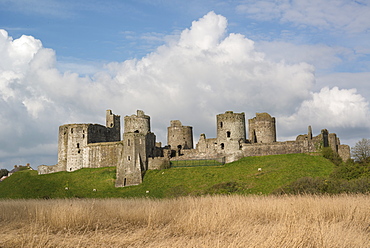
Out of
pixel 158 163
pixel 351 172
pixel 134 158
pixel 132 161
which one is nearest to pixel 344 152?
pixel 351 172

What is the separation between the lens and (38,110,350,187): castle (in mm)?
50906

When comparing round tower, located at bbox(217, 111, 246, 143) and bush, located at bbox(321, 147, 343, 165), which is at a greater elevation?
round tower, located at bbox(217, 111, 246, 143)

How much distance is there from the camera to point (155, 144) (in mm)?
59688

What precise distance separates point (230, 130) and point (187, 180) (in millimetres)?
14075

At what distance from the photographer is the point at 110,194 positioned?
146 ft

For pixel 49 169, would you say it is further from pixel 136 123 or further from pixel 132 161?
pixel 132 161

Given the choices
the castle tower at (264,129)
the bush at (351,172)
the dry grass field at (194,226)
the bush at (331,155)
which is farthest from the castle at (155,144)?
the dry grass field at (194,226)

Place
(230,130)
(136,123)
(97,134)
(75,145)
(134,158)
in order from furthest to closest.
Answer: (97,134)
(136,123)
(75,145)
(230,130)
(134,158)

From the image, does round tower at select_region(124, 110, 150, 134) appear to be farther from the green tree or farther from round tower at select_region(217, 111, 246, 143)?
the green tree

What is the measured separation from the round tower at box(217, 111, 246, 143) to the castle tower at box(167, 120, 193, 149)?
854 centimetres

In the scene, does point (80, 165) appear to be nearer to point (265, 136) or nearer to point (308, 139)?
point (265, 136)

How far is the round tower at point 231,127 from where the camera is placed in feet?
184

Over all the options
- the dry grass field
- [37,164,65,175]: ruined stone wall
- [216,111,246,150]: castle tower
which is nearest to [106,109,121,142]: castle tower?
[37,164,65,175]: ruined stone wall

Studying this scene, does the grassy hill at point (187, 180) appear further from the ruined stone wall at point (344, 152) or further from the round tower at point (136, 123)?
the round tower at point (136, 123)
